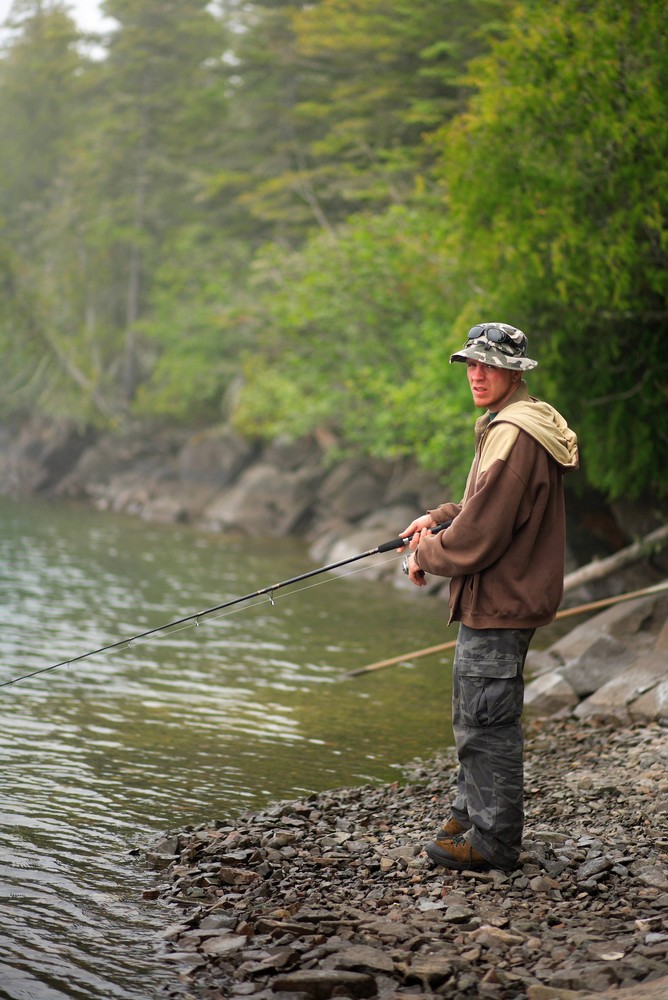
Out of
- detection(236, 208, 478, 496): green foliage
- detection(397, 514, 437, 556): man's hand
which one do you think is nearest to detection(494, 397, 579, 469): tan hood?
detection(397, 514, 437, 556): man's hand

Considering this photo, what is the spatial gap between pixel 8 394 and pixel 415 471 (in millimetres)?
21983

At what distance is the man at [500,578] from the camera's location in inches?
202

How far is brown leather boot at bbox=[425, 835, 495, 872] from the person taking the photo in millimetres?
5261

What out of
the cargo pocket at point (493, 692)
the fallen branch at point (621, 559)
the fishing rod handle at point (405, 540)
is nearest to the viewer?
the cargo pocket at point (493, 692)

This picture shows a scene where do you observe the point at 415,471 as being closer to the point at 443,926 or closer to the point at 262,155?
the point at 262,155

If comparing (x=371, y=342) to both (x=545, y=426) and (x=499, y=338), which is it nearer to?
(x=499, y=338)

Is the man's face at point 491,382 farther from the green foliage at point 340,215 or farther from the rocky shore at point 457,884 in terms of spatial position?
the green foliage at point 340,215

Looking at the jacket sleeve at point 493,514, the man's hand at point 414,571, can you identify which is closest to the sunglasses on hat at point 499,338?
the jacket sleeve at point 493,514

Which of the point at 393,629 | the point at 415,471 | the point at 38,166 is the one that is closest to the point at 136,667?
the point at 393,629

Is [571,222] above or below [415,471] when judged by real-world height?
above

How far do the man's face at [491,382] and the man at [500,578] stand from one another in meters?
0.04

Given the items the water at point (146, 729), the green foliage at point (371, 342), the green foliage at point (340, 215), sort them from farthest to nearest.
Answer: the green foliage at point (371, 342)
the green foliage at point (340, 215)
the water at point (146, 729)

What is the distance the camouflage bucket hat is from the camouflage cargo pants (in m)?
1.30

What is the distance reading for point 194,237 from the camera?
40.6m
